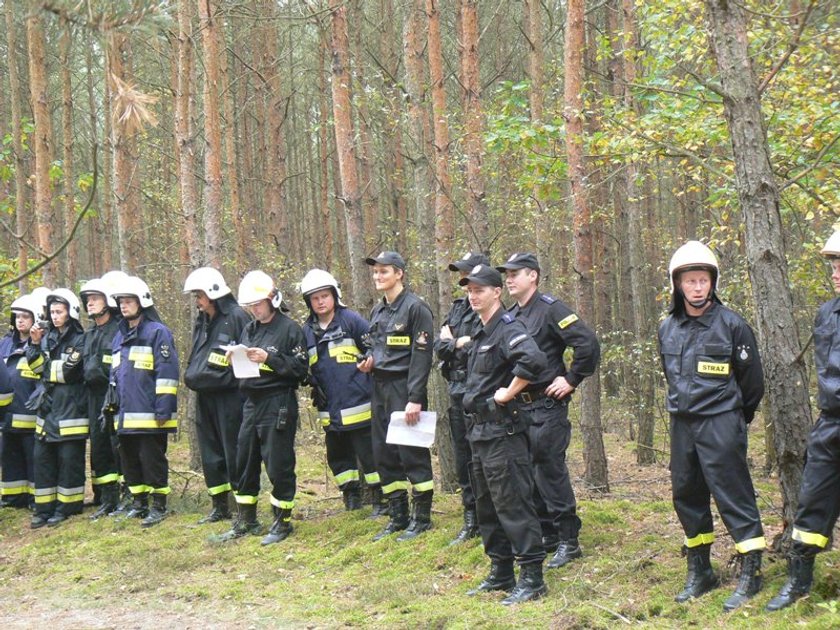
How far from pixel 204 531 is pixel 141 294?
2.69 meters

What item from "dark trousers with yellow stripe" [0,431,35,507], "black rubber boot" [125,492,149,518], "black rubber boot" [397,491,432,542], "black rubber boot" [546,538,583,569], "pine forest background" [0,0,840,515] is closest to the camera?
"pine forest background" [0,0,840,515]

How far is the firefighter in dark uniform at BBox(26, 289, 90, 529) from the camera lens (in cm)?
988

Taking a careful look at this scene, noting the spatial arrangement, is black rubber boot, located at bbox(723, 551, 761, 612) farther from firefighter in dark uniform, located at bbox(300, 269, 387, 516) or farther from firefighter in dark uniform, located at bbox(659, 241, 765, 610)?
firefighter in dark uniform, located at bbox(300, 269, 387, 516)

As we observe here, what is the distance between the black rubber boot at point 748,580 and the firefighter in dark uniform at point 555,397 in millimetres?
1515

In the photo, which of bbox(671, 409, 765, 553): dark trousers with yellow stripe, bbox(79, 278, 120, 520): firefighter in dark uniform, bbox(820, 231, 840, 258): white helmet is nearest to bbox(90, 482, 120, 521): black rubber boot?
bbox(79, 278, 120, 520): firefighter in dark uniform

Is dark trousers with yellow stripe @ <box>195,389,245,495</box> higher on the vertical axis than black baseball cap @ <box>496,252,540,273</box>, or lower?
lower

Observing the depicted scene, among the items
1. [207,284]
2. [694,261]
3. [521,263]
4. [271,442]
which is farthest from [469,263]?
[207,284]

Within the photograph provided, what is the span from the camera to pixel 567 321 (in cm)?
662

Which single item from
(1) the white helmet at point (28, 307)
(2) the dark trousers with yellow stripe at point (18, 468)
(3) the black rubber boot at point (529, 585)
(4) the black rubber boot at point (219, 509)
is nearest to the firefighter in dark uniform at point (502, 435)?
(3) the black rubber boot at point (529, 585)

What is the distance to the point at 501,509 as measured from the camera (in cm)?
579

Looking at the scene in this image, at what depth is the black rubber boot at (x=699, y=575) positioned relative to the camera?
5.46 m

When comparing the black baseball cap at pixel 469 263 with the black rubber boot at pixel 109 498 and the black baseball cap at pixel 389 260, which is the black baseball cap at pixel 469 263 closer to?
the black baseball cap at pixel 389 260

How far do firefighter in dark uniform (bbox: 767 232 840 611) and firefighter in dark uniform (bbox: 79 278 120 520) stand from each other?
7472mm

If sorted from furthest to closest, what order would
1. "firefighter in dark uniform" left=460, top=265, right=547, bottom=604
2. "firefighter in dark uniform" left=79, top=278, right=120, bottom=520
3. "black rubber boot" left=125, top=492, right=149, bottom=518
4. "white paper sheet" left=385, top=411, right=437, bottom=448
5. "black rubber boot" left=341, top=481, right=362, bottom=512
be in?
"firefighter in dark uniform" left=79, top=278, right=120, bottom=520 → "black rubber boot" left=125, top=492, right=149, bottom=518 → "black rubber boot" left=341, top=481, right=362, bottom=512 → "white paper sheet" left=385, top=411, right=437, bottom=448 → "firefighter in dark uniform" left=460, top=265, right=547, bottom=604
